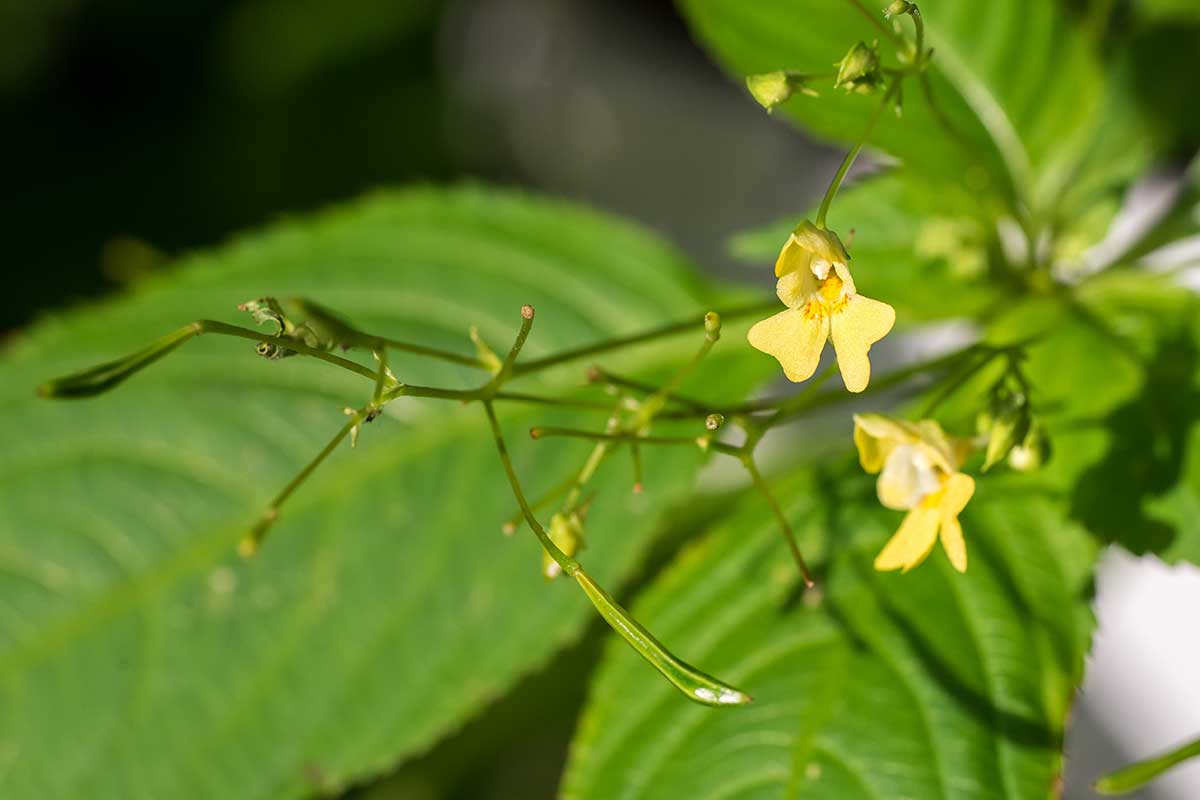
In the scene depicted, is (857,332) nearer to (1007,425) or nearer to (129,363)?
(1007,425)

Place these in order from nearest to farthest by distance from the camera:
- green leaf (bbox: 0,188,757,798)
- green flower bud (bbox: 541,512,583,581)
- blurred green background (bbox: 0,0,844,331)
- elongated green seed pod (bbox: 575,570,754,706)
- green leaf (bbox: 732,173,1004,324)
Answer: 1. elongated green seed pod (bbox: 575,570,754,706)
2. green flower bud (bbox: 541,512,583,581)
3. green leaf (bbox: 732,173,1004,324)
4. green leaf (bbox: 0,188,757,798)
5. blurred green background (bbox: 0,0,844,331)

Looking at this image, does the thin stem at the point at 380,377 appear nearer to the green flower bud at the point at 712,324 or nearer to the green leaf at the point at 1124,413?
the green flower bud at the point at 712,324

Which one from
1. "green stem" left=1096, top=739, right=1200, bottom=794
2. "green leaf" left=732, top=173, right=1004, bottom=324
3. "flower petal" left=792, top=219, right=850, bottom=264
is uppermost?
"green leaf" left=732, top=173, right=1004, bottom=324

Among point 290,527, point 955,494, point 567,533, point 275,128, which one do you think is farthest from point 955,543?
point 275,128

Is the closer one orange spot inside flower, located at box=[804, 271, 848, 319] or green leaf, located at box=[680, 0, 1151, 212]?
orange spot inside flower, located at box=[804, 271, 848, 319]

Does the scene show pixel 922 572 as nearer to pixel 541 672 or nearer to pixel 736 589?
pixel 736 589

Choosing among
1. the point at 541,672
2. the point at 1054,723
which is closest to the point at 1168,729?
the point at 541,672

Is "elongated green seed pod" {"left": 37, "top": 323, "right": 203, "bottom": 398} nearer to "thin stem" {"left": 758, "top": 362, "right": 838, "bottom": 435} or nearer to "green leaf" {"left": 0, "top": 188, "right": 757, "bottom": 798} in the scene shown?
"thin stem" {"left": 758, "top": 362, "right": 838, "bottom": 435}

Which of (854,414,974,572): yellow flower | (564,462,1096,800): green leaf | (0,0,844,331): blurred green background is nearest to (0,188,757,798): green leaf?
(564,462,1096,800): green leaf

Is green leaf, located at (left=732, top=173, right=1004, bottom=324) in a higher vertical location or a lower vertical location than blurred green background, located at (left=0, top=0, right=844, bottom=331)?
lower
